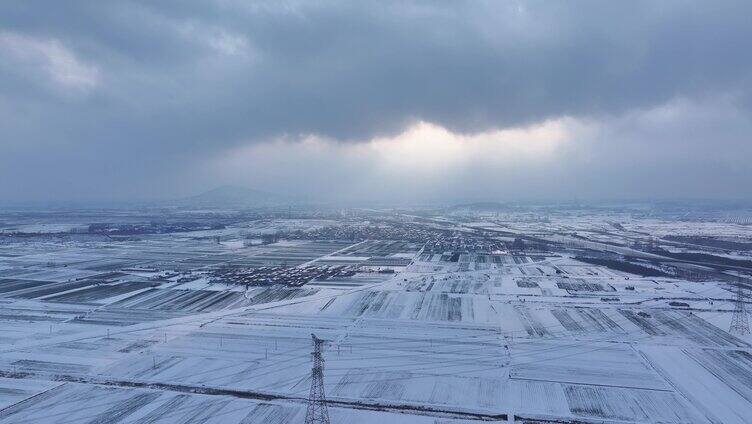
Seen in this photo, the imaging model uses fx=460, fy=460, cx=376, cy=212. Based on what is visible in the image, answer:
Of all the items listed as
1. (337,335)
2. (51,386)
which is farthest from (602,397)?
(51,386)

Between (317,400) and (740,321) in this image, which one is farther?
(740,321)

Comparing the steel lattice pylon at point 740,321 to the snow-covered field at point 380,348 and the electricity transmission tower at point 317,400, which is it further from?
the electricity transmission tower at point 317,400

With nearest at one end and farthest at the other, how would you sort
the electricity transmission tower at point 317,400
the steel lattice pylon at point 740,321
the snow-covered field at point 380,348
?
1. the electricity transmission tower at point 317,400
2. the snow-covered field at point 380,348
3. the steel lattice pylon at point 740,321

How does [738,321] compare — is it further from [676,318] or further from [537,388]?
[537,388]

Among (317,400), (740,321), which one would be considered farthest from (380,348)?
(740,321)

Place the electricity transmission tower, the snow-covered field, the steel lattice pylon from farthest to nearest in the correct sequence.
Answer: the steel lattice pylon
the snow-covered field
the electricity transmission tower

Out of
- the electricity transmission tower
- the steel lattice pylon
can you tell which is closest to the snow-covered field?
the steel lattice pylon

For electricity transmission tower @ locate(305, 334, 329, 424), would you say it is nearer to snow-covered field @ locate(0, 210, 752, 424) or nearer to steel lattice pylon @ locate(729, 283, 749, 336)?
snow-covered field @ locate(0, 210, 752, 424)

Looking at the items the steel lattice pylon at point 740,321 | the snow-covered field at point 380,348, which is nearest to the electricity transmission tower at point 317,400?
the snow-covered field at point 380,348

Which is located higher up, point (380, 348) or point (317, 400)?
point (380, 348)

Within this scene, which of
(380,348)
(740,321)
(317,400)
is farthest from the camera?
(740,321)

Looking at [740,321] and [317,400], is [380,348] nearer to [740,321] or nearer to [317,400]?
[317,400]

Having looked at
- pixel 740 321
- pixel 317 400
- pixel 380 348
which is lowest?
pixel 317 400
